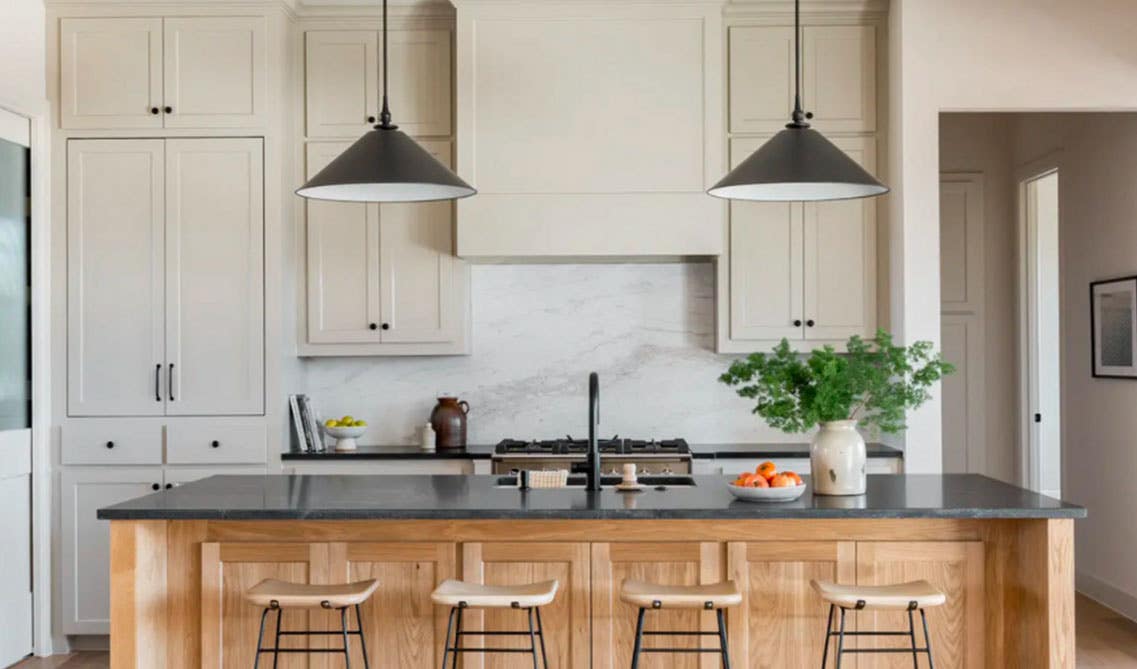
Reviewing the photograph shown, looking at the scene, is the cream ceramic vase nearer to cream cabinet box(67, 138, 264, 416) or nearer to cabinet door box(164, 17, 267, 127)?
cream cabinet box(67, 138, 264, 416)

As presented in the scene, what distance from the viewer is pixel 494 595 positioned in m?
3.07

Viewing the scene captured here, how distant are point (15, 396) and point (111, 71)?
5.04 ft

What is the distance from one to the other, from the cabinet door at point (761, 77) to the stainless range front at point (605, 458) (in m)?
1.57

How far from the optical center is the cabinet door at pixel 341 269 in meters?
5.27

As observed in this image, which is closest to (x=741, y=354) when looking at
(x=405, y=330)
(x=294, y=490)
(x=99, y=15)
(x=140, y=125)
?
(x=405, y=330)

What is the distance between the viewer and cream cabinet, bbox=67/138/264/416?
5027mm

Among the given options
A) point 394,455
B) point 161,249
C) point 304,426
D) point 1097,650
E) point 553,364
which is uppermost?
point 161,249

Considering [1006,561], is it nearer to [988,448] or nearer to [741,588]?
[741,588]

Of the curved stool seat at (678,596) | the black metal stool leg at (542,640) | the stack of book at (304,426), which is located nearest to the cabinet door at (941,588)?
the curved stool seat at (678,596)

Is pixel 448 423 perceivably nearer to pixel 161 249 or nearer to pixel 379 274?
pixel 379 274

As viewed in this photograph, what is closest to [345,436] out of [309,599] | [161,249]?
[161,249]

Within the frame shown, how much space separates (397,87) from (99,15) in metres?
1.38

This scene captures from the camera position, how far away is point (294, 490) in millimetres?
3609

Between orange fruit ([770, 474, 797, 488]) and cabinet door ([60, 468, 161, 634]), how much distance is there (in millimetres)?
3002
